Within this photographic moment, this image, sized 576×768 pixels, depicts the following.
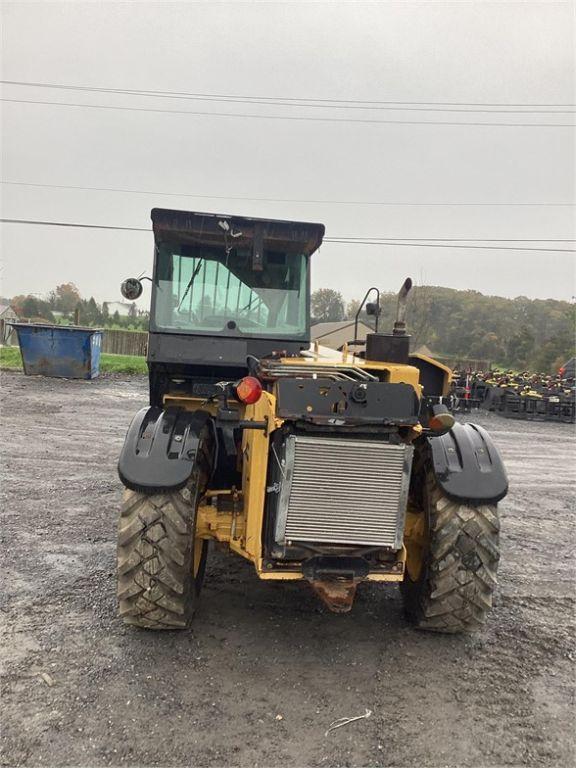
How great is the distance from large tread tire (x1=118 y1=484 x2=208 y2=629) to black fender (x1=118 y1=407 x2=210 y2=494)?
0.09 metres

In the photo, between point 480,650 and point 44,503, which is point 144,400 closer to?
point 44,503

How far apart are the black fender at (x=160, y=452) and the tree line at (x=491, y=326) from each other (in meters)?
32.9

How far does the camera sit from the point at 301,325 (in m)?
4.96

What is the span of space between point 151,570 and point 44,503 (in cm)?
331

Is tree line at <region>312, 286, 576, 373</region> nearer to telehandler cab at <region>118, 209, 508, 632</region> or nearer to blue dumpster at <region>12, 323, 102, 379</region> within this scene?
blue dumpster at <region>12, 323, 102, 379</region>

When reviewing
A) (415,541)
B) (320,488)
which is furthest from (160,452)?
(415,541)

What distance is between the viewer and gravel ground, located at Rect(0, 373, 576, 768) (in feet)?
8.84

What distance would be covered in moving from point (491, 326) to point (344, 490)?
48242 mm

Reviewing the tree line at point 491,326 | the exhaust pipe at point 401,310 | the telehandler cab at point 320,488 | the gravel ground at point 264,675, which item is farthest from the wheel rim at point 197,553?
the tree line at point 491,326

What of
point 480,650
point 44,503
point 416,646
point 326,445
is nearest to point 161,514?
point 326,445

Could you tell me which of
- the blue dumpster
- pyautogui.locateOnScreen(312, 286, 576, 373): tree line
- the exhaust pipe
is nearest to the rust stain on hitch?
the exhaust pipe

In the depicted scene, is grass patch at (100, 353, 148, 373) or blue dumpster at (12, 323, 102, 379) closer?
blue dumpster at (12, 323, 102, 379)

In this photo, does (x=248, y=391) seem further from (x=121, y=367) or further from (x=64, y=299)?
(x=64, y=299)

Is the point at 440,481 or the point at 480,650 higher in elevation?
the point at 440,481
